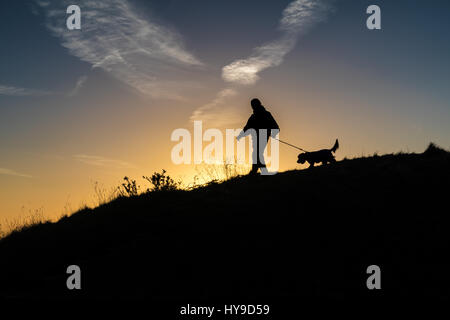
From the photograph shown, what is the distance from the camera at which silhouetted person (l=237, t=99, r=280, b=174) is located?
1249 centimetres

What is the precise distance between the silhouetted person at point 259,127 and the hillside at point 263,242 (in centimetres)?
108

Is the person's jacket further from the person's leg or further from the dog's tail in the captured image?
the dog's tail

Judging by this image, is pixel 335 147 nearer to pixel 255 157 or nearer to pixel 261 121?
pixel 261 121

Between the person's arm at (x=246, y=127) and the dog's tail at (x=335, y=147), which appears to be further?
the dog's tail at (x=335, y=147)

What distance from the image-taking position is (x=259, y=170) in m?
12.7

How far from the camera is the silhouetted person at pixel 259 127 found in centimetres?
1249

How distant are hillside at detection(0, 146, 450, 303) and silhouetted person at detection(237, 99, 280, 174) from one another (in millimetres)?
1078

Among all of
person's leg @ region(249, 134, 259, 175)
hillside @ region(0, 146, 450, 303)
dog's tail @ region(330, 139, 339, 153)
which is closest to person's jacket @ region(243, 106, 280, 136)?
person's leg @ region(249, 134, 259, 175)

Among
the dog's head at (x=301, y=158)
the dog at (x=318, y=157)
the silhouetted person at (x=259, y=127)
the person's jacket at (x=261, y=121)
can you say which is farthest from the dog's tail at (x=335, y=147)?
the person's jacket at (x=261, y=121)

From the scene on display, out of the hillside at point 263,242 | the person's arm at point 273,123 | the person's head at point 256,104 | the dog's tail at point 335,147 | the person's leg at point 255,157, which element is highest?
the person's head at point 256,104

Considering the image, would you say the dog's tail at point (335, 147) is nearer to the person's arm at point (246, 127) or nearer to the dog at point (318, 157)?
the dog at point (318, 157)

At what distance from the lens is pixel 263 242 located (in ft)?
23.4
